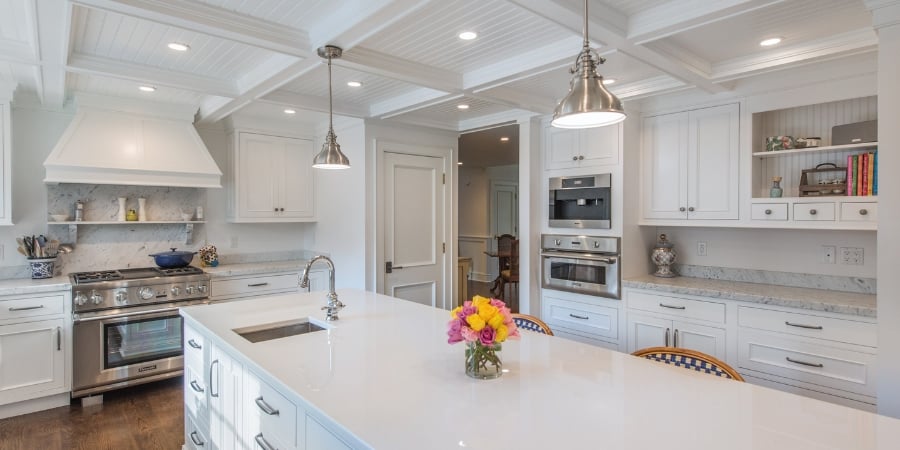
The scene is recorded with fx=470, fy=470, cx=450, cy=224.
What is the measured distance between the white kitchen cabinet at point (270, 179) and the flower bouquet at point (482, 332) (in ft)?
11.0

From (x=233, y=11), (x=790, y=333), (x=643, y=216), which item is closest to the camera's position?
(x=233, y=11)

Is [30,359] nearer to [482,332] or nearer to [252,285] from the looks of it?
[252,285]

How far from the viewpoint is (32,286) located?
3080mm

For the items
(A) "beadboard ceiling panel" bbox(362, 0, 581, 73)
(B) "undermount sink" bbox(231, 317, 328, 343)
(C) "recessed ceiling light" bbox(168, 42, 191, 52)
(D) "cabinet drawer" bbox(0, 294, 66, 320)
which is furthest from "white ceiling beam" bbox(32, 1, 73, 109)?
(B) "undermount sink" bbox(231, 317, 328, 343)

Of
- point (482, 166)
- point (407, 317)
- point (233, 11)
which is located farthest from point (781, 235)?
point (482, 166)

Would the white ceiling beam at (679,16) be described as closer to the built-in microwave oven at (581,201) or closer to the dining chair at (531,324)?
the dining chair at (531,324)

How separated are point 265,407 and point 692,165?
3117 millimetres

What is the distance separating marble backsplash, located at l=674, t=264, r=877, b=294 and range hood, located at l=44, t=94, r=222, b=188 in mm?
3920

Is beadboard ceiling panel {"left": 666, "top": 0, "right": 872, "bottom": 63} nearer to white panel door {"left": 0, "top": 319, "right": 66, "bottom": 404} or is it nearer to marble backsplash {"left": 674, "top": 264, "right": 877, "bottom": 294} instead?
marble backsplash {"left": 674, "top": 264, "right": 877, "bottom": 294}

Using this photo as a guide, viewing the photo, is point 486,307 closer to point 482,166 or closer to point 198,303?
point 198,303

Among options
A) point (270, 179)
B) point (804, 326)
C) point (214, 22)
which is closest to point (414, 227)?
point (270, 179)

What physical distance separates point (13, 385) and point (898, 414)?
470 centimetres

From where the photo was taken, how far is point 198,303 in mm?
3715

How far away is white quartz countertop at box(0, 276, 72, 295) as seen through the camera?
3010 mm
